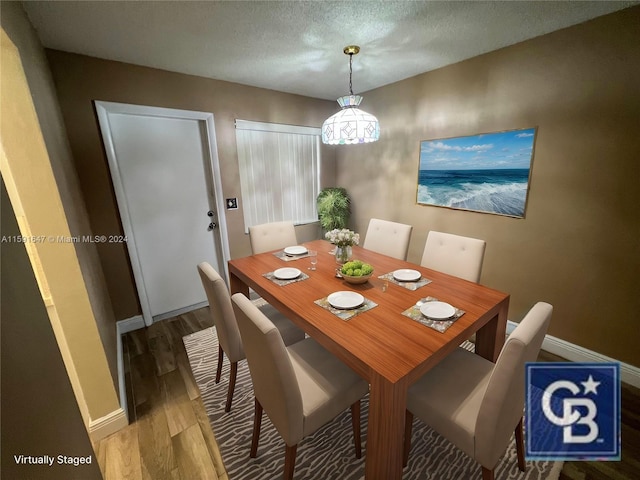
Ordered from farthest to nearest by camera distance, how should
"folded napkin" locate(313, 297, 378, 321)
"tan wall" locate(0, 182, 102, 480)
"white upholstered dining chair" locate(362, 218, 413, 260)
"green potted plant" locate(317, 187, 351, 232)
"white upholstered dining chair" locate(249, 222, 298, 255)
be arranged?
"green potted plant" locate(317, 187, 351, 232), "white upholstered dining chair" locate(249, 222, 298, 255), "white upholstered dining chair" locate(362, 218, 413, 260), "folded napkin" locate(313, 297, 378, 321), "tan wall" locate(0, 182, 102, 480)

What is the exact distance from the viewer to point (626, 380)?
1.81 meters

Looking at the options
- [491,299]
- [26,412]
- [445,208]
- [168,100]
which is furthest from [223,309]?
[445,208]

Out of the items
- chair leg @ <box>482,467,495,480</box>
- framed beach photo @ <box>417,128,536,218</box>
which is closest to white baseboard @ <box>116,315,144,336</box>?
chair leg @ <box>482,467,495,480</box>

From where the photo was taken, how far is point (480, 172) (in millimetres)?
2297

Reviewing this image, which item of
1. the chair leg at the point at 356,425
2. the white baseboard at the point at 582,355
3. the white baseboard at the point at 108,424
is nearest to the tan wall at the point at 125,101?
the white baseboard at the point at 108,424

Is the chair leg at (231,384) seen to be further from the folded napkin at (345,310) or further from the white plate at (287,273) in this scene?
the folded napkin at (345,310)

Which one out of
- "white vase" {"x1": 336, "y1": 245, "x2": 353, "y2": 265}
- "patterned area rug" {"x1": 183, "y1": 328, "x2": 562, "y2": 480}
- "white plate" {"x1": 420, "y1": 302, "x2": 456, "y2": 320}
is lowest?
"patterned area rug" {"x1": 183, "y1": 328, "x2": 562, "y2": 480}

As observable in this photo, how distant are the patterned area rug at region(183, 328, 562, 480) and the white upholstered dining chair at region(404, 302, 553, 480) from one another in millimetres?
106

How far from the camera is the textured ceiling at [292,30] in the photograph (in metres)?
1.48

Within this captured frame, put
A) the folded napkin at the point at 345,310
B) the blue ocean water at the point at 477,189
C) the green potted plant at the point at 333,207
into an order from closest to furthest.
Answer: the folded napkin at the point at 345,310
the blue ocean water at the point at 477,189
the green potted plant at the point at 333,207

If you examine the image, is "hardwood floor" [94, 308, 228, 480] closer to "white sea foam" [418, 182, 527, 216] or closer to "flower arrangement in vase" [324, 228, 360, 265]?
"flower arrangement in vase" [324, 228, 360, 265]

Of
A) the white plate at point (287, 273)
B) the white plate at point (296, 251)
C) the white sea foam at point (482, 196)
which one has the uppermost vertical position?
the white sea foam at point (482, 196)

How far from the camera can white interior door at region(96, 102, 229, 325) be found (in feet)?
7.49

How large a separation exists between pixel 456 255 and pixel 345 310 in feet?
3.49
